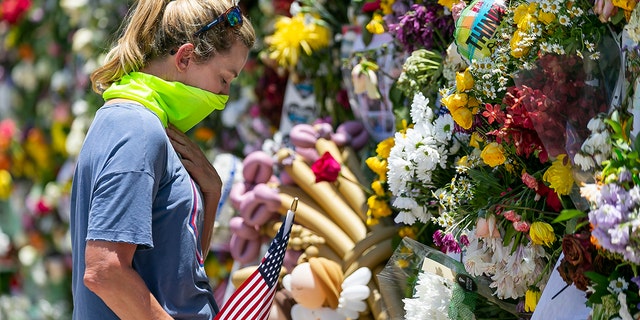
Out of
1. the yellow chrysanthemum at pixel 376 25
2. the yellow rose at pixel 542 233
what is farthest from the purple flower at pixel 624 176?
the yellow chrysanthemum at pixel 376 25

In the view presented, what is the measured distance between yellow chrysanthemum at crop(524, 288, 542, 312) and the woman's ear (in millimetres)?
901

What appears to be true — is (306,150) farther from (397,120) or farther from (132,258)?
(132,258)

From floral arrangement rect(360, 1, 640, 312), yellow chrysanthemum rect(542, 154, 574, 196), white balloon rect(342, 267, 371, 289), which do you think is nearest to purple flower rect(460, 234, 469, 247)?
floral arrangement rect(360, 1, 640, 312)

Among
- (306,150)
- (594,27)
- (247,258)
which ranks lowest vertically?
(247,258)

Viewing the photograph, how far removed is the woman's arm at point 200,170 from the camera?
2002mm

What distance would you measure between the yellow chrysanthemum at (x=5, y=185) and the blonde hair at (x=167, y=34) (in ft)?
11.1

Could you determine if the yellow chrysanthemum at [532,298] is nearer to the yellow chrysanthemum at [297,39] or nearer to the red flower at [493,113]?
the red flower at [493,113]

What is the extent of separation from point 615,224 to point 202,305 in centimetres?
90

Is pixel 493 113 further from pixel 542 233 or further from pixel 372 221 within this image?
pixel 372 221

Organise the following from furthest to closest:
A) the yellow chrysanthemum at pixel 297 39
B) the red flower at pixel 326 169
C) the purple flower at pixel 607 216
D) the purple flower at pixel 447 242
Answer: the yellow chrysanthemum at pixel 297 39, the red flower at pixel 326 169, the purple flower at pixel 447 242, the purple flower at pixel 607 216

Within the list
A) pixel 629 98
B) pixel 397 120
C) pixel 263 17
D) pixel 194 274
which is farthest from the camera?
pixel 263 17

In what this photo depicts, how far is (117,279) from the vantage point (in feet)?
5.61

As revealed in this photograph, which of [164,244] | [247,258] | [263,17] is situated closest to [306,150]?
[247,258]

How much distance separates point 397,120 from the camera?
2.62 meters
